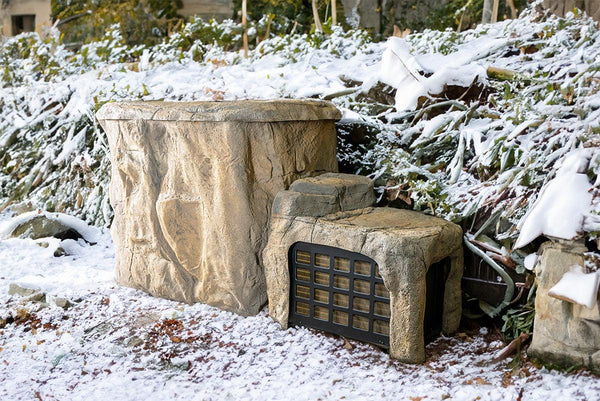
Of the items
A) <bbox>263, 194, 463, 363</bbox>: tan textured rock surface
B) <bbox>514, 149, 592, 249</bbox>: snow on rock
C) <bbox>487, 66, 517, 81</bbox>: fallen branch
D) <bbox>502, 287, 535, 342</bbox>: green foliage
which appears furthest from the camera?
<bbox>487, 66, 517, 81</bbox>: fallen branch

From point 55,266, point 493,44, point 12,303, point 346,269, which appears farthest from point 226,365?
point 493,44

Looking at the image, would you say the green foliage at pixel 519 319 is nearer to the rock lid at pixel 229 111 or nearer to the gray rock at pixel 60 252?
the rock lid at pixel 229 111

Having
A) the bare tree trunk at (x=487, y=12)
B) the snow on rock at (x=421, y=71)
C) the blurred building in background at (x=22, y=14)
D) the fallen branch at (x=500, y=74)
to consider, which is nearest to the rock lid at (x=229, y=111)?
the snow on rock at (x=421, y=71)

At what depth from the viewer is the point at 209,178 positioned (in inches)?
133

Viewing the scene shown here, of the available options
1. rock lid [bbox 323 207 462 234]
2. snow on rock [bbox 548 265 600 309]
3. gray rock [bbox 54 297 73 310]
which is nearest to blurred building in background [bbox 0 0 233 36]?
gray rock [bbox 54 297 73 310]

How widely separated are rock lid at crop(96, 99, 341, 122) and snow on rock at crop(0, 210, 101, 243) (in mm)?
1641

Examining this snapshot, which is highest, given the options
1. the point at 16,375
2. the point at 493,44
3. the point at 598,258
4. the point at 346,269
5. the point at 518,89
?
the point at 493,44

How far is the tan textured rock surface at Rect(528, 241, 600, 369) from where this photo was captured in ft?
8.20

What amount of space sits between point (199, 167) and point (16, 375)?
4.29 feet

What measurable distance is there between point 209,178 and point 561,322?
1.82 metres

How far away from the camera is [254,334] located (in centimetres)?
316

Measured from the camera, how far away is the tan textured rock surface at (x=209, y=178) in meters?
3.24

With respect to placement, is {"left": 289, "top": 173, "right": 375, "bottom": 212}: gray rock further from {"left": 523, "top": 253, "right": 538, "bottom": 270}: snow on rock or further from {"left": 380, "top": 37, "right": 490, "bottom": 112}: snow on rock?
{"left": 523, "top": 253, "right": 538, "bottom": 270}: snow on rock

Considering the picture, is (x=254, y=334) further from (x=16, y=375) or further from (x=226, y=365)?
(x=16, y=375)
